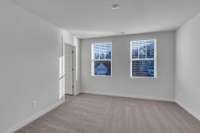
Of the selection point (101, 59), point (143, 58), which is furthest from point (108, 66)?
point (143, 58)

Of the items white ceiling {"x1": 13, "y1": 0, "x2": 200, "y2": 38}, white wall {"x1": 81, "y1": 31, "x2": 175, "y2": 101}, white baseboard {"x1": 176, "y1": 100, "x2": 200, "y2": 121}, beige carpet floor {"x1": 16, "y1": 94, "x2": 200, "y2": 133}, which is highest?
white ceiling {"x1": 13, "y1": 0, "x2": 200, "y2": 38}

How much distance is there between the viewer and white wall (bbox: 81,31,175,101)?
13.4ft

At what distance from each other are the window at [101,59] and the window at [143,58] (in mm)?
949

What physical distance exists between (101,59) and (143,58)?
1.77m

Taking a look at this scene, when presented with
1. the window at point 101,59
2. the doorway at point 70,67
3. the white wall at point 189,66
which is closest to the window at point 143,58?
the white wall at point 189,66

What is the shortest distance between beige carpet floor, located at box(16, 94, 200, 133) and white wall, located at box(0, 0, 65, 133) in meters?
0.40

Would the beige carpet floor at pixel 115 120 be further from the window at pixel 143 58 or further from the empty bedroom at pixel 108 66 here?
the window at pixel 143 58

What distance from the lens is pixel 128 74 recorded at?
4.57 meters

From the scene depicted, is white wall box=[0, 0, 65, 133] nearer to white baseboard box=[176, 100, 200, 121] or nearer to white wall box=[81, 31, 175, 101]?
white wall box=[81, 31, 175, 101]

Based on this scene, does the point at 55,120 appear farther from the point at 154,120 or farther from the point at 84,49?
the point at 84,49

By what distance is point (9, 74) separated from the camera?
2139 mm

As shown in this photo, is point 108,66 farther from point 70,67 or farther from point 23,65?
point 23,65

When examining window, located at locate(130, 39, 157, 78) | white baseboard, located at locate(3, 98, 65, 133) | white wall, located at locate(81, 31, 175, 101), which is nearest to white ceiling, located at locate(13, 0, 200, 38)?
white wall, located at locate(81, 31, 175, 101)

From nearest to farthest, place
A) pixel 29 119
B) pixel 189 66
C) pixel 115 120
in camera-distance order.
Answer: pixel 29 119 → pixel 115 120 → pixel 189 66
